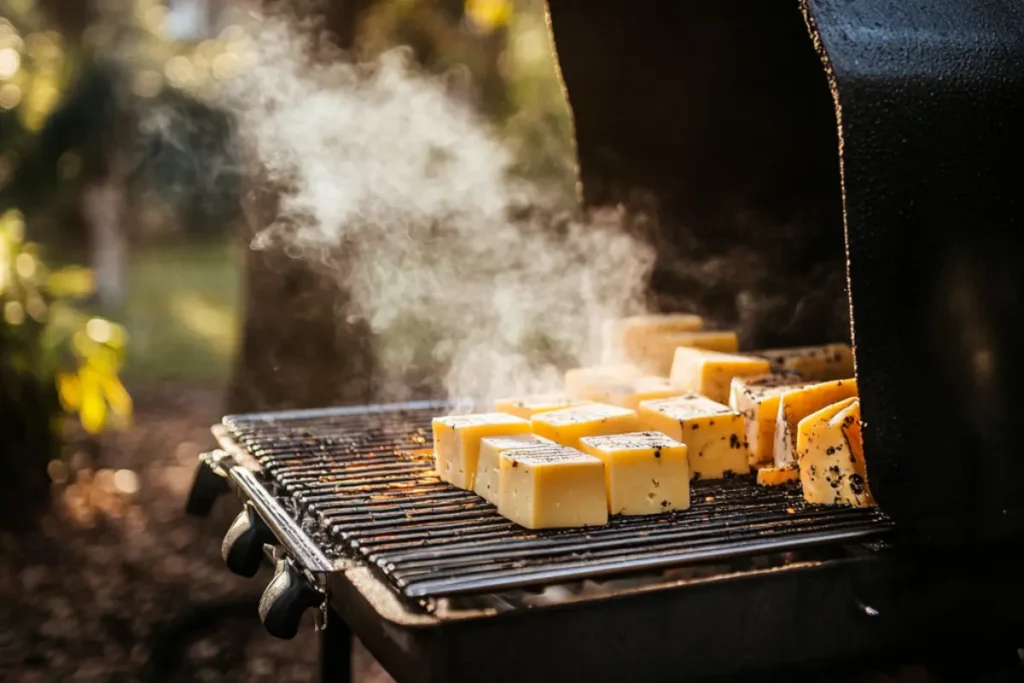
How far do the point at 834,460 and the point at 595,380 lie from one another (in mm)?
1321

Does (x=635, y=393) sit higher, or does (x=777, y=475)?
(x=635, y=393)

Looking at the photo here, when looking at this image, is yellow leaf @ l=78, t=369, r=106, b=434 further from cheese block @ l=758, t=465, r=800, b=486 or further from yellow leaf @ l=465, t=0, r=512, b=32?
cheese block @ l=758, t=465, r=800, b=486

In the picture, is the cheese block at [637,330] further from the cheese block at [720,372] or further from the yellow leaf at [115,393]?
the yellow leaf at [115,393]

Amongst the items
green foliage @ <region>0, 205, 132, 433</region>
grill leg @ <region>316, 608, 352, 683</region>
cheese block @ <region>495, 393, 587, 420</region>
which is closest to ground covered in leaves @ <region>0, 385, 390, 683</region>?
green foliage @ <region>0, 205, 132, 433</region>

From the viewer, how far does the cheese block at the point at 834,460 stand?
3251 mm

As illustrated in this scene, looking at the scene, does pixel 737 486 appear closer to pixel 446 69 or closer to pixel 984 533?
pixel 984 533

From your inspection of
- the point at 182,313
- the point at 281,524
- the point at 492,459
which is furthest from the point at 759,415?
the point at 182,313

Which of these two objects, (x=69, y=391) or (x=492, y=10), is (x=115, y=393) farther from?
(x=492, y=10)

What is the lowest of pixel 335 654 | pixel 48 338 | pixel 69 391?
pixel 335 654

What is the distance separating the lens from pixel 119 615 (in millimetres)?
6559

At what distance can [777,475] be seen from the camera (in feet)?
11.9

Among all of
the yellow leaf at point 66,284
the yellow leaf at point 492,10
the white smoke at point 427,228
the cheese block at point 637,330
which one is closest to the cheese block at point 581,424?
the cheese block at point 637,330

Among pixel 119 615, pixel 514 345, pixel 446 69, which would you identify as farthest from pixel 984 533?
pixel 446 69

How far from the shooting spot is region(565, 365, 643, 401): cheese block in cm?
436
